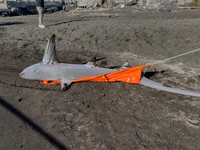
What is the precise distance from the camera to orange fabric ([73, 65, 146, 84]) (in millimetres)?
4133

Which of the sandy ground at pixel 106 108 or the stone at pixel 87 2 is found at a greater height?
the stone at pixel 87 2

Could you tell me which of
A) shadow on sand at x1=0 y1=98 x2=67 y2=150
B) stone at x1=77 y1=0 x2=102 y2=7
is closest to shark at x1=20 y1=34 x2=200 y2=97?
shadow on sand at x1=0 y1=98 x2=67 y2=150

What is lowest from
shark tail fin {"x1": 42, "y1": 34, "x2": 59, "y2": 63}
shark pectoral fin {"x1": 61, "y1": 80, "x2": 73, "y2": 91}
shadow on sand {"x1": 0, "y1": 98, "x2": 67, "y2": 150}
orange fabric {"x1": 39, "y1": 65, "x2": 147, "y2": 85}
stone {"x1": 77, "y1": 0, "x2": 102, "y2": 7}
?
shadow on sand {"x1": 0, "y1": 98, "x2": 67, "y2": 150}

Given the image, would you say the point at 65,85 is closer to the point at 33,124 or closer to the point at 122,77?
the point at 33,124

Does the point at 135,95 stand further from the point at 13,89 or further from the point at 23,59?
the point at 23,59

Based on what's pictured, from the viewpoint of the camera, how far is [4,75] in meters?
5.11

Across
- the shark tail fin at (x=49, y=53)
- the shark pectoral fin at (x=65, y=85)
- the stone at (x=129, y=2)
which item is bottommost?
the shark pectoral fin at (x=65, y=85)

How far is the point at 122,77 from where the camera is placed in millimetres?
4340

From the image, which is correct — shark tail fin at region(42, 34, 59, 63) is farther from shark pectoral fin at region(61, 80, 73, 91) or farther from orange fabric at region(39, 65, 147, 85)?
orange fabric at region(39, 65, 147, 85)

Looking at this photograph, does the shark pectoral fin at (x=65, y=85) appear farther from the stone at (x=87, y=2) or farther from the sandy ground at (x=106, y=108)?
the stone at (x=87, y=2)

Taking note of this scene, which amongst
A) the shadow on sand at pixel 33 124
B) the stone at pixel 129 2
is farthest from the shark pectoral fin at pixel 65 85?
the stone at pixel 129 2

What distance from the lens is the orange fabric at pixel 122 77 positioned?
4133 millimetres

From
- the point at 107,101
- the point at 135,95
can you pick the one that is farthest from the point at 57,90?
the point at 135,95

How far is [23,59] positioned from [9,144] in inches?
168
